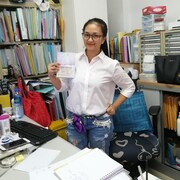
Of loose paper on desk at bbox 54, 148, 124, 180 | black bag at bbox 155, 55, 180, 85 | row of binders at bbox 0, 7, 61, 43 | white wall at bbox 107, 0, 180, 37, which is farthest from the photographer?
white wall at bbox 107, 0, 180, 37

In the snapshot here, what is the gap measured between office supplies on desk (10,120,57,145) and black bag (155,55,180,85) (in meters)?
1.18

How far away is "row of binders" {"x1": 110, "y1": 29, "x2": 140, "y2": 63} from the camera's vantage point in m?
2.52

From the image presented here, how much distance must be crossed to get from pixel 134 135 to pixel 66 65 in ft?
3.02

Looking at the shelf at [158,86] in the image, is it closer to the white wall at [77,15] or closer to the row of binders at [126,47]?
the row of binders at [126,47]

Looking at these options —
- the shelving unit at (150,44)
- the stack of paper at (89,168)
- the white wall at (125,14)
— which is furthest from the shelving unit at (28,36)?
the stack of paper at (89,168)

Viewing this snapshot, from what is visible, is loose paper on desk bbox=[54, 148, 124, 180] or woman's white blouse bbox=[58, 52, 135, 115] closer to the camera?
loose paper on desk bbox=[54, 148, 124, 180]

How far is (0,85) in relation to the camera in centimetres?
200

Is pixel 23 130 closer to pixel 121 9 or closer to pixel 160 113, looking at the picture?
pixel 160 113

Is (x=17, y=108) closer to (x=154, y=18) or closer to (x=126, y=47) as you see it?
(x=126, y=47)

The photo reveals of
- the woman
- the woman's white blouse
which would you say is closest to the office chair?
the woman

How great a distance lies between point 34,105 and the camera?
6.77 feet

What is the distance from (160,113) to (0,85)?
1536 millimetres

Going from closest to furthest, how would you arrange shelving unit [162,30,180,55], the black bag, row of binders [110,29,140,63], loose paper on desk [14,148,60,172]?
1. loose paper on desk [14,148,60,172]
2. the black bag
3. shelving unit [162,30,180,55]
4. row of binders [110,29,140,63]

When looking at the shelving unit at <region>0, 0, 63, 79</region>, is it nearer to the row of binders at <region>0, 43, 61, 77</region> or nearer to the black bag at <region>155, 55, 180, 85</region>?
the row of binders at <region>0, 43, 61, 77</region>
